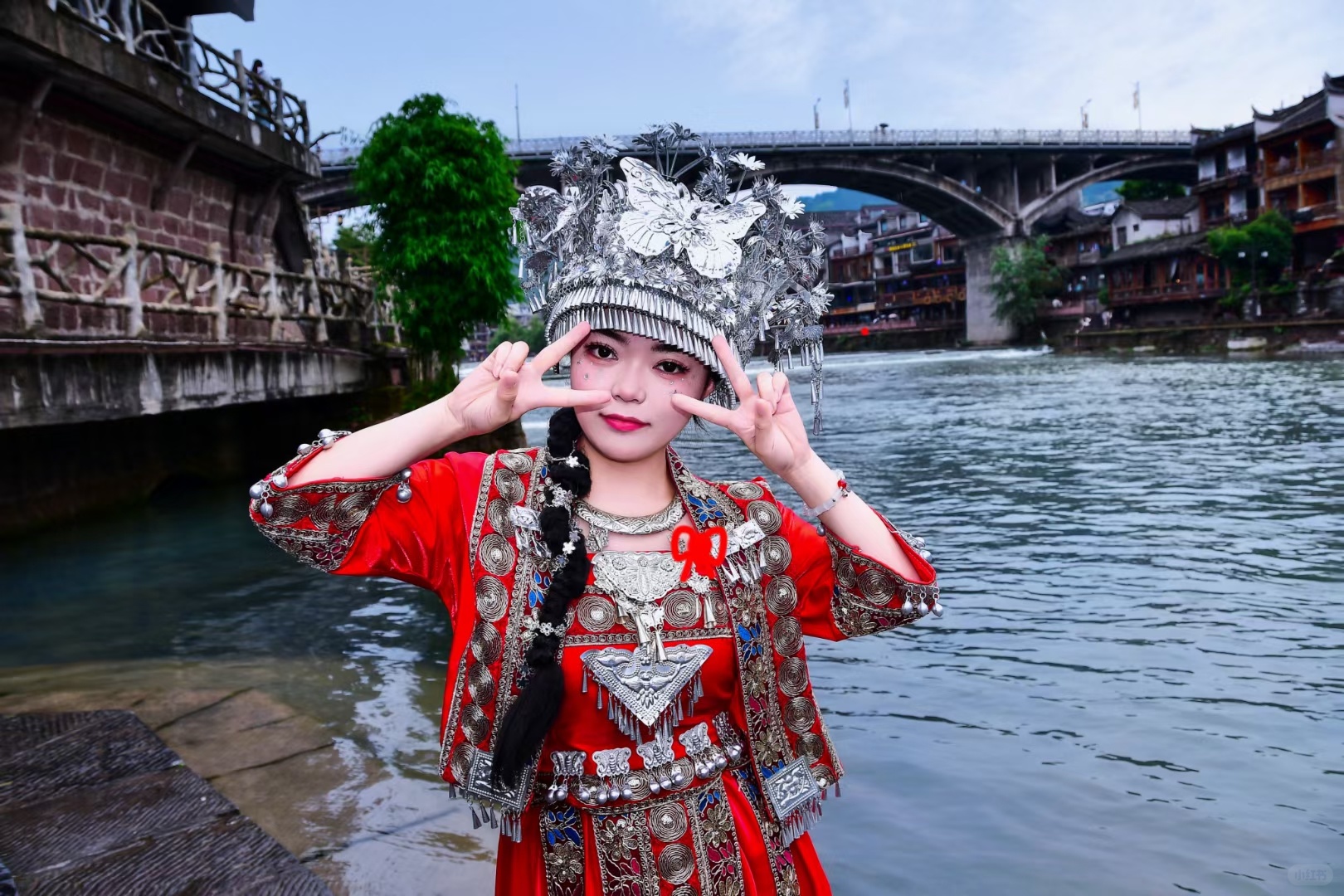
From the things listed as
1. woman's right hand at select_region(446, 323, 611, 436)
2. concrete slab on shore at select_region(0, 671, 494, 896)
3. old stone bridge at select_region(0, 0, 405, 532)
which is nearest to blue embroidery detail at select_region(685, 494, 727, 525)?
woman's right hand at select_region(446, 323, 611, 436)

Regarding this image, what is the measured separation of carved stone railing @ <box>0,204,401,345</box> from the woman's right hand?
7216mm

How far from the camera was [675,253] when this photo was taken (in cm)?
242

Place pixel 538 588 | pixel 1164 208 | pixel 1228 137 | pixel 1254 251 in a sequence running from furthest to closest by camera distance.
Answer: pixel 1164 208 < pixel 1228 137 < pixel 1254 251 < pixel 538 588

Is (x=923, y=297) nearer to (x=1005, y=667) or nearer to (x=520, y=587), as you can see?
(x=1005, y=667)

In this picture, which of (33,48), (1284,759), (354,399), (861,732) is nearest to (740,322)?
(861,732)

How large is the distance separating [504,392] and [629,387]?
0.31m

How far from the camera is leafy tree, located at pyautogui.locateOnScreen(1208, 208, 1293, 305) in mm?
45656

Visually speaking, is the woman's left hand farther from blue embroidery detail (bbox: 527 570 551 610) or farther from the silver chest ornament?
blue embroidery detail (bbox: 527 570 551 610)

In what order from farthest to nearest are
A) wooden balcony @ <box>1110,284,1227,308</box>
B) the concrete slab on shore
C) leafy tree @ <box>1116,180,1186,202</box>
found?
leafy tree @ <box>1116,180,1186,202</box>, wooden balcony @ <box>1110,284,1227,308</box>, the concrete slab on shore

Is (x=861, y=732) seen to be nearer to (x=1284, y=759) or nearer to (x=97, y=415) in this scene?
(x=1284, y=759)

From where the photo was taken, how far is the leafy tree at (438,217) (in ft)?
58.1

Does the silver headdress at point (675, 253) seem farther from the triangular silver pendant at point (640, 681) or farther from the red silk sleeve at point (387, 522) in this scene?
the triangular silver pendant at point (640, 681)

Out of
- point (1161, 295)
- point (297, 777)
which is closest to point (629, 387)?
point (297, 777)

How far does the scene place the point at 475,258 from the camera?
58.4 feet
